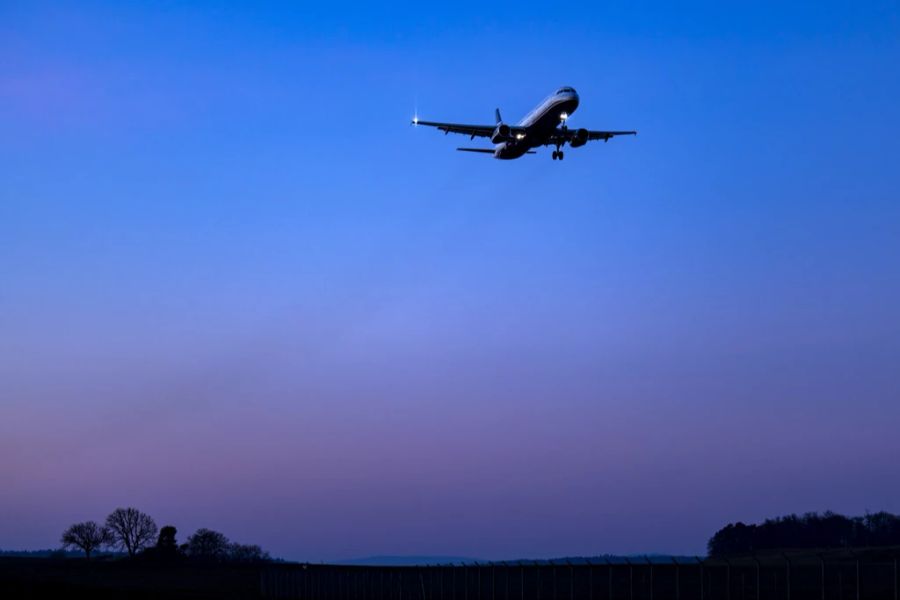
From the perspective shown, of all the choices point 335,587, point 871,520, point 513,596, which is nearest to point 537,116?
point 335,587

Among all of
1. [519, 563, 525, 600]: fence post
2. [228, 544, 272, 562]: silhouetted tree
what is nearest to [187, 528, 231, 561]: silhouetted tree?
[228, 544, 272, 562]: silhouetted tree

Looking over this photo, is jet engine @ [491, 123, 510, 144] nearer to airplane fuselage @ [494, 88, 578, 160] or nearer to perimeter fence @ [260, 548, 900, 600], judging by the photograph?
airplane fuselage @ [494, 88, 578, 160]

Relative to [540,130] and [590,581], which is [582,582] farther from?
[540,130]

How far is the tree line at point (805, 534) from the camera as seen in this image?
148875mm

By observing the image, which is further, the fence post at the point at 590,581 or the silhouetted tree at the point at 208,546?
the silhouetted tree at the point at 208,546

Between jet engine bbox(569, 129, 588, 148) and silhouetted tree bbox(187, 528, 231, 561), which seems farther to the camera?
silhouetted tree bbox(187, 528, 231, 561)

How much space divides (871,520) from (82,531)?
113m

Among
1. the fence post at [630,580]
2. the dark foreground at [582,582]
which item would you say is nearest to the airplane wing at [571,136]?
the dark foreground at [582,582]

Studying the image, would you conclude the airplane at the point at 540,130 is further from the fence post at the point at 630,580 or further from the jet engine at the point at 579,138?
the fence post at the point at 630,580

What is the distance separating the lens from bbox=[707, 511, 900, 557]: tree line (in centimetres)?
14888

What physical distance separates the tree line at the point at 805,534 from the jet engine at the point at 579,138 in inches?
2852

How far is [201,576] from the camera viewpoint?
346 feet

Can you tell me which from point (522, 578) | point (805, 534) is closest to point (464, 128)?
point (522, 578)

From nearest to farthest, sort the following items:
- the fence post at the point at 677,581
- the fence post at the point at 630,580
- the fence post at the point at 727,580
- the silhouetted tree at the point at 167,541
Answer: the fence post at the point at 727,580 → the fence post at the point at 677,581 → the fence post at the point at 630,580 → the silhouetted tree at the point at 167,541
